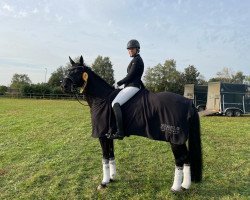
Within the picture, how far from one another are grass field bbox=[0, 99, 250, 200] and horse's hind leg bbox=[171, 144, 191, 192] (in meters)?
0.18

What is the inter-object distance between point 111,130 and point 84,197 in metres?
1.26

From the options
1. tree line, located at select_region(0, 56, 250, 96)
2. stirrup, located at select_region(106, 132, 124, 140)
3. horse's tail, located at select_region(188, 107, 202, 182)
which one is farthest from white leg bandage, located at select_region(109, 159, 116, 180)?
tree line, located at select_region(0, 56, 250, 96)

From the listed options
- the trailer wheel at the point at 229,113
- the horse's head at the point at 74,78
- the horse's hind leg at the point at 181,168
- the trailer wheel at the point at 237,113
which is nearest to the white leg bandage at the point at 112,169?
the horse's hind leg at the point at 181,168

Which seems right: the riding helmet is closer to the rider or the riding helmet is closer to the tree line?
the rider

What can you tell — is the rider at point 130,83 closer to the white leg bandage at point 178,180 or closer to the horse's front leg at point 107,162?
the horse's front leg at point 107,162

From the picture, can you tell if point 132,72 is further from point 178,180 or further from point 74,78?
point 178,180

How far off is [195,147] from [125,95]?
5.19ft

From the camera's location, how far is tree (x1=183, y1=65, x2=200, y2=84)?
243 feet

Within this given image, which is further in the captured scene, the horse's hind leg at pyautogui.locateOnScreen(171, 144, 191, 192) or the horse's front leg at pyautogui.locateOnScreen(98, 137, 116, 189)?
the horse's front leg at pyautogui.locateOnScreen(98, 137, 116, 189)

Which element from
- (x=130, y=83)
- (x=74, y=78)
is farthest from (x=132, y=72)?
(x=74, y=78)

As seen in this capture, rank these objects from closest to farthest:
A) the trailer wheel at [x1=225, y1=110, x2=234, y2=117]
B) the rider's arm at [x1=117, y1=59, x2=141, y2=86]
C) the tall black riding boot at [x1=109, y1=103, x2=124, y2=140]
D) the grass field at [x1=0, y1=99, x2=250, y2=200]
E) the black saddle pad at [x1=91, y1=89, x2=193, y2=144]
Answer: the black saddle pad at [x1=91, y1=89, x2=193, y2=144], the tall black riding boot at [x1=109, y1=103, x2=124, y2=140], the grass field at [x1=0, y1=99, x2=250, y2=200], the rider's arm at [x1=117, y1=59, x2=141, y2=86], the trailer wheel at [x1=225, y1=110, x2=234, y2=117]

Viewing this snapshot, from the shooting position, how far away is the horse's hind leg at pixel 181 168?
225 inches

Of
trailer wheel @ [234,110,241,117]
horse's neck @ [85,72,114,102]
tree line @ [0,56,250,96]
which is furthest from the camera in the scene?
tree line @ [0,56,250,96]

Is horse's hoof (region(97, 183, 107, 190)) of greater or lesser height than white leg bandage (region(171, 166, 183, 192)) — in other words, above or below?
below
